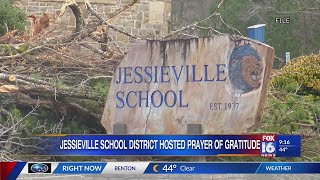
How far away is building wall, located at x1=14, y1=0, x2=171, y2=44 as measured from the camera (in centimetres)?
1669

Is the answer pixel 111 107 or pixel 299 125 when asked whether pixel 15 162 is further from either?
pixel 299 125

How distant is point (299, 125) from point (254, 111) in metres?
2.24

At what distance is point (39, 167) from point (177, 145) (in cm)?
173

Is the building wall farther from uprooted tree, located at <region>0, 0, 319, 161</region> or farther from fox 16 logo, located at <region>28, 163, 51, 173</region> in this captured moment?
fox 16 logo, located at <region>28, 163, 51, 173</region>

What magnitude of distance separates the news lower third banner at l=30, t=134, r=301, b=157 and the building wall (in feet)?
14.0

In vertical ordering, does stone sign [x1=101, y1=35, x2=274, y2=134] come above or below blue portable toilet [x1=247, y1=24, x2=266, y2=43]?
below

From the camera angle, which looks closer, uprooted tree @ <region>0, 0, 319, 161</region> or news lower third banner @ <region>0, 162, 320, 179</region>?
news lower third banner @ <region>0, 162, 320, 179</region>

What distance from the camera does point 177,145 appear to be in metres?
11.4

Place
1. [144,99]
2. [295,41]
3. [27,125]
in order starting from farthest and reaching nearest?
[295,41] → [27,125] → [144,99]

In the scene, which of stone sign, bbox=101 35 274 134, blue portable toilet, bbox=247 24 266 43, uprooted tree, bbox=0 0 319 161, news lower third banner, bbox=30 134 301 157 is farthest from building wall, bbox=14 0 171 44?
news lower third banner, bbox=30 134 301 157

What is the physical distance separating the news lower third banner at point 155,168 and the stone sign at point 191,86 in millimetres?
428

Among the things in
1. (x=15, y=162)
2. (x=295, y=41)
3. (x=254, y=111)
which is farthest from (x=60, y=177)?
(x=295, y=41)

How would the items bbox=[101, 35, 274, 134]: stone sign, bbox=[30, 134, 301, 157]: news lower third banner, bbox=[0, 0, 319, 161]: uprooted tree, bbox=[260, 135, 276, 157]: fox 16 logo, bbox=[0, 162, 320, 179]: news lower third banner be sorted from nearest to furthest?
bbox=[101, 35, 274, 134]: stone sign, bbox=[0, 162, 320, 179]: news lower third banner, bbox=[30, 134, 301, 157]: news lower third banner, bbox=[260, 135, 276, 157]: fox 16 logo, bbox=[0, 0, 319, 161]: uprooted tree

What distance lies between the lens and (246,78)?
11.0 metres
